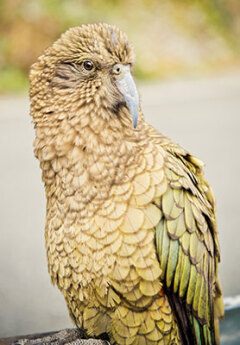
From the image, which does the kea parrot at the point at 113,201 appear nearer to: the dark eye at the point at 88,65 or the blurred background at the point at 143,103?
the dark eye at the point at 88,65

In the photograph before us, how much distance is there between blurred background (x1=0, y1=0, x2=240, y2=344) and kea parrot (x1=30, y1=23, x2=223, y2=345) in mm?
1495

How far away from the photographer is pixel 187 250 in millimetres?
1311

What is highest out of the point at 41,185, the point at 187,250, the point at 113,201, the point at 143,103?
the point at 143,103

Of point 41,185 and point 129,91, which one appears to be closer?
point 129,91

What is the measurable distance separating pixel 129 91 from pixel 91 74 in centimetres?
13

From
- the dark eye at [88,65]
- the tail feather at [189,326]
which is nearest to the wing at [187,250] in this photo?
the tail feather at [189,326]

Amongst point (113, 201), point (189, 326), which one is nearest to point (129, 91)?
point (113, 201)

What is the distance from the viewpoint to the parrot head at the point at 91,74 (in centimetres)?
125

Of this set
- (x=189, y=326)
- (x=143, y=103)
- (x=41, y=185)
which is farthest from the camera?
(x=143, y=103)

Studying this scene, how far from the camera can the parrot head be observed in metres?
1.25

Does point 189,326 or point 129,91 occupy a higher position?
point 129,91

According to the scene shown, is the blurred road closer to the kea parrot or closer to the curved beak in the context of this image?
the kea parrot

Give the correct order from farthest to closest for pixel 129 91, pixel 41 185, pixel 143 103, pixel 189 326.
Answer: pixel 143 103 → pixel 41 185 → pixel 189 326 → pixel 129 91

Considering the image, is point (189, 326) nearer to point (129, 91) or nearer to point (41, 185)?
point (129, 91)
